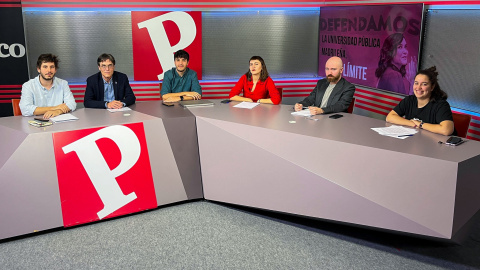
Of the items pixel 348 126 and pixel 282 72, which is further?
pixel 282 72

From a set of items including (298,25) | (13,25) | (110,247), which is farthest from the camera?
(298,25)

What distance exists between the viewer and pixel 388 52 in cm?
487

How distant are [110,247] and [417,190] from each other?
2.00 m

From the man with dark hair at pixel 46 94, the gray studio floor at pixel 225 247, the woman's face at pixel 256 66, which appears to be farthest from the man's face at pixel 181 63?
the gray studio floor at pixel 225 247

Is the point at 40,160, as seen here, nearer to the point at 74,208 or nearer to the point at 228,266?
the point at 74,208

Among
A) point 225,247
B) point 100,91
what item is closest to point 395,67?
point 225,247

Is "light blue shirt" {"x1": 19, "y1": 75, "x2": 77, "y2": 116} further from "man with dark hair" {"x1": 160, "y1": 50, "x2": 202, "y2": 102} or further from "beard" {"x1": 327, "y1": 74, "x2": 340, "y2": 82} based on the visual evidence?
"beard" {"x1": 327, "y1": 74, "x2": 340, "y2": 82}

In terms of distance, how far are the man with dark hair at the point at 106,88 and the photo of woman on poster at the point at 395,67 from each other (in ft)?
8.95

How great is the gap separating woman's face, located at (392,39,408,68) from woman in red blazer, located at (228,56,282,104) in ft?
4.34

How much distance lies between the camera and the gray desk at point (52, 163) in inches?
120

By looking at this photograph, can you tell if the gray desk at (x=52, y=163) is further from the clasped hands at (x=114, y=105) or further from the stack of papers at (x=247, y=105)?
the stack of papers at (x=247, y=105)

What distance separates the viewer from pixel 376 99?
5223 mm

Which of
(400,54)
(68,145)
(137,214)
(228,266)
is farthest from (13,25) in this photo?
(400,54)

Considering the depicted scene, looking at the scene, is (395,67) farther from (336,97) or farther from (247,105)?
(247,105)
